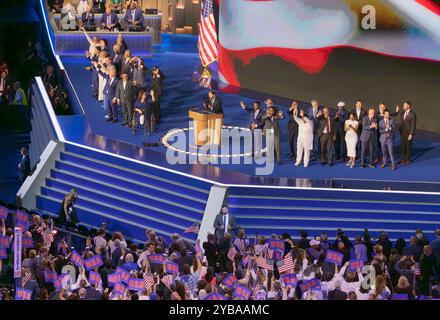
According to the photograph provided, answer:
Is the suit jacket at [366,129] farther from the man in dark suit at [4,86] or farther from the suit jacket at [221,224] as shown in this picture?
the man in dark suit at [4,86]

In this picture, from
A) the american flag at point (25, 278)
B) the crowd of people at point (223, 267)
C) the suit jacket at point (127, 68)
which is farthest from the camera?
the suit jacket at point (127, 68)

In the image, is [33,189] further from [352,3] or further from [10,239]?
[352,3]

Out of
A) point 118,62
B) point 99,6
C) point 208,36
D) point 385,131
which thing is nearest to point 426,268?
point 385,131

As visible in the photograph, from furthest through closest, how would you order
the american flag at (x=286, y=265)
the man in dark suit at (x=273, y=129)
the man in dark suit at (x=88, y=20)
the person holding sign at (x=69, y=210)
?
1. the man in dark suit at (x=88, y=20)
2. the man in dark suit at (x=273, y=129)
3. the person holding sign at (x=69, y=210)
4. the american flag at (x=286, y=265)

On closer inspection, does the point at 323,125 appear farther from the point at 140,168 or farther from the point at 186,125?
the point at 186,125

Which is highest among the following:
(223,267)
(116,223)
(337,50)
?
(337,50)

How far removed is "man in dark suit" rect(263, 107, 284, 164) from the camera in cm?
2469

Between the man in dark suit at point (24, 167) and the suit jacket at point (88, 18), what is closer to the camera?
the man in dark suit at point (24, 167)

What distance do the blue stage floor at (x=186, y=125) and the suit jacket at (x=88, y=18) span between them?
1241 millimetres

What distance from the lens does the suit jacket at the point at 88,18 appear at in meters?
36.5

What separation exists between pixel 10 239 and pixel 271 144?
642cm

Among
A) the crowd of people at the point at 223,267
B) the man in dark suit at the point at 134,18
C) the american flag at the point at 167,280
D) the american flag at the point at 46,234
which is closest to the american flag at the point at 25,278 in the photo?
the crowd of people at the point at 223,267
